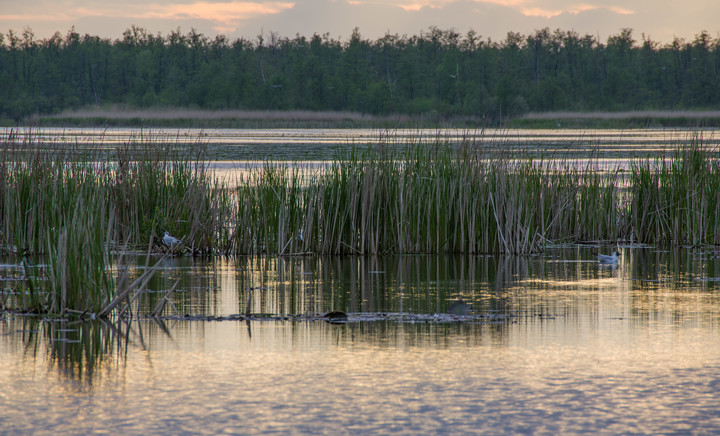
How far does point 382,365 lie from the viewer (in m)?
5.00

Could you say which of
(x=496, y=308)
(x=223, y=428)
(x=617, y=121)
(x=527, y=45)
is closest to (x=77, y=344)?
(x=223, y=428)

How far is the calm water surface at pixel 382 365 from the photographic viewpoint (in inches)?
158

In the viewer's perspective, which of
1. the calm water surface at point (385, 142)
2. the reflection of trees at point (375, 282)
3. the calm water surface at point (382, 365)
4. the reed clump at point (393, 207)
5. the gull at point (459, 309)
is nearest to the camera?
the calm water surface at point (382, 365)

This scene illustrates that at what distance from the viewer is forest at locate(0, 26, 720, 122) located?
88875 mm

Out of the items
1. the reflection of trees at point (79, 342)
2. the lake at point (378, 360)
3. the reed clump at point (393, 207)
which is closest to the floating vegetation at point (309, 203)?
the reed clump at point (393, 207)

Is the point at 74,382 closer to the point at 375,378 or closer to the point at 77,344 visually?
the point at 77,344

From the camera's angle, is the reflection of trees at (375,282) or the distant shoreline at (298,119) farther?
the distant shoreline at (298,119)

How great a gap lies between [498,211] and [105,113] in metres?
71.0

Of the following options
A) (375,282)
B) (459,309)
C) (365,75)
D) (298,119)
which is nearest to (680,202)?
(375,282)

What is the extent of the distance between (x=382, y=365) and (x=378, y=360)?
0.12 m

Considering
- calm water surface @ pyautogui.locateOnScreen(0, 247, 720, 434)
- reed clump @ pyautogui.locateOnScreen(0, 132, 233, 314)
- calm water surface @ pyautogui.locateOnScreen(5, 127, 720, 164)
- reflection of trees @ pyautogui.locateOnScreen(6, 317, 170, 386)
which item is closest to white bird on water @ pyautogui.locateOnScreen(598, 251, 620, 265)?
calm water surface @ pyautogui.locateOnScreen(0, 247, 720, 434)

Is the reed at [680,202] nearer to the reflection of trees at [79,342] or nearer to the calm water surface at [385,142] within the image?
the calm water surface at [385,142]

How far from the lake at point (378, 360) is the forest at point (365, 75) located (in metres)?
71.2

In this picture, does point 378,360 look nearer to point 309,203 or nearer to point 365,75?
point 309,203
